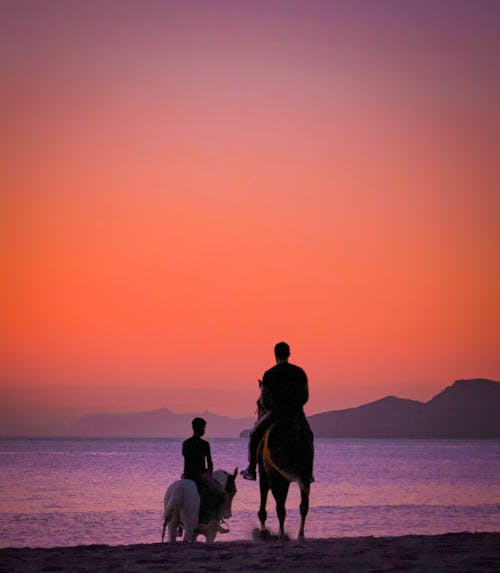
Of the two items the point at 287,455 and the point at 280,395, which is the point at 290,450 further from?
the point at 280,395

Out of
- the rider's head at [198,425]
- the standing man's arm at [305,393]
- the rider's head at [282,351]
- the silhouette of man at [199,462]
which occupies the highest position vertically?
the rider's head at [282,351]

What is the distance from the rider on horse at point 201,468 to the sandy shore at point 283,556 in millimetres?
2500

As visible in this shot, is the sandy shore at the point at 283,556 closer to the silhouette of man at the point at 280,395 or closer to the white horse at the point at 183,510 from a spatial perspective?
the silhouette of man at the point at 280,395

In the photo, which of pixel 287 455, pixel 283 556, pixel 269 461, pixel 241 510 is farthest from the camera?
pixel 241 510

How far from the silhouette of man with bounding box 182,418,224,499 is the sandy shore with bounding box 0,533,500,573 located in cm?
249

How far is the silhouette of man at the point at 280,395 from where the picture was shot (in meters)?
12.8

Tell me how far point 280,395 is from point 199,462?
10.5 ft

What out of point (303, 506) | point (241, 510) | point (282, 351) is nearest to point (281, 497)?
point (303, 506)

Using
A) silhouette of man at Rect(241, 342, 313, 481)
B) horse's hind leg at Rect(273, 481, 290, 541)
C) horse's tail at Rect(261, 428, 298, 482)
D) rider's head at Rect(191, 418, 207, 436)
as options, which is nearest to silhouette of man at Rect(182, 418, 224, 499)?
rider's head at Rect(191, 418, 207, 436)

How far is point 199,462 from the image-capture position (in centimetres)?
1538

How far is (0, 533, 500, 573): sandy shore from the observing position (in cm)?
993

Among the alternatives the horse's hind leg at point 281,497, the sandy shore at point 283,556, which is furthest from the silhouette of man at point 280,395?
the sandy shore at point 283,556

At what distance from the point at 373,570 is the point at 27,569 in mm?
3875

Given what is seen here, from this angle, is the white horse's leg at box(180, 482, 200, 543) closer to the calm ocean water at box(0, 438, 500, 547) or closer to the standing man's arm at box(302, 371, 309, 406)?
the standing man's arm at box(302, 371, 309, 406)
